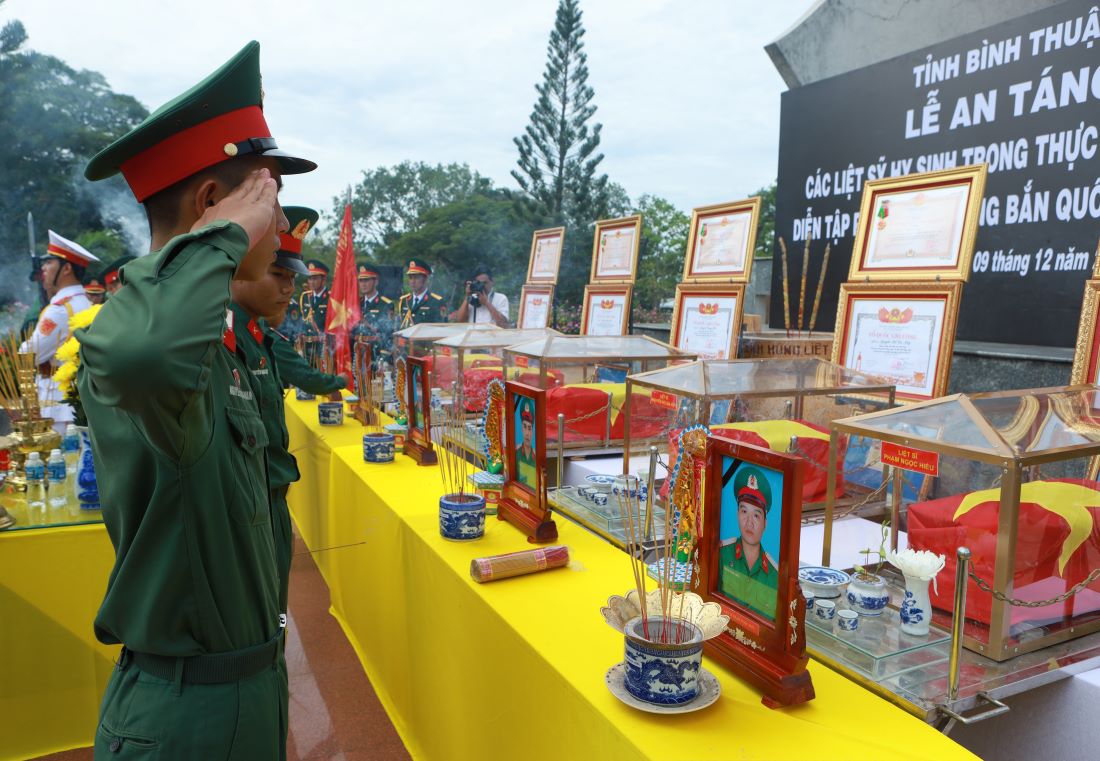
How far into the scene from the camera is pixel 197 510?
34.0 inches

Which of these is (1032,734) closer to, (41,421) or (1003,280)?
(41,421)

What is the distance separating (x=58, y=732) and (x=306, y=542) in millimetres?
1547

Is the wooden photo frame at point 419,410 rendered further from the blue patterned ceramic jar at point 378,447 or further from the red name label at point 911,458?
the red name label at point 911,458

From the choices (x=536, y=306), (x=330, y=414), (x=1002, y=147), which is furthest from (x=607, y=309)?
(x=1002, y=147)

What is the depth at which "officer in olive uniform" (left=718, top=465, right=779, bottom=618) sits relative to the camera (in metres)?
1.01

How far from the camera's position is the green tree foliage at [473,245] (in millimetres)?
19781

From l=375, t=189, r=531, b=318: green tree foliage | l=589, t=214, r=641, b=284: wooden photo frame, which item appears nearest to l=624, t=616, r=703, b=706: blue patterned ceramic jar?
l=589, t=214, r=641, b=284: wooden photo frame

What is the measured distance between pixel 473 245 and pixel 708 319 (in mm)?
16737

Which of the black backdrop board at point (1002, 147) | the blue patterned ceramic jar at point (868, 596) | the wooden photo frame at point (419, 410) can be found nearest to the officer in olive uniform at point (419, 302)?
the black backdrop board at point (1002, 147)

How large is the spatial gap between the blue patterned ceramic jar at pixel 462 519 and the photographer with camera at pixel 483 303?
4.22 meters

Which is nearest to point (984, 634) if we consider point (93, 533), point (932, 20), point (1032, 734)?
point (1032, 734)

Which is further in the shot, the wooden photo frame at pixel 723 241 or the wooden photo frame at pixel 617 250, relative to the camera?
the wooden photo frame at pixel 617 250

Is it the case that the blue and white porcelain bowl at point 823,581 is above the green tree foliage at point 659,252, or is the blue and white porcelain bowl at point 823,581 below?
below

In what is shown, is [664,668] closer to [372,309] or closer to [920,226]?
[920,226]
